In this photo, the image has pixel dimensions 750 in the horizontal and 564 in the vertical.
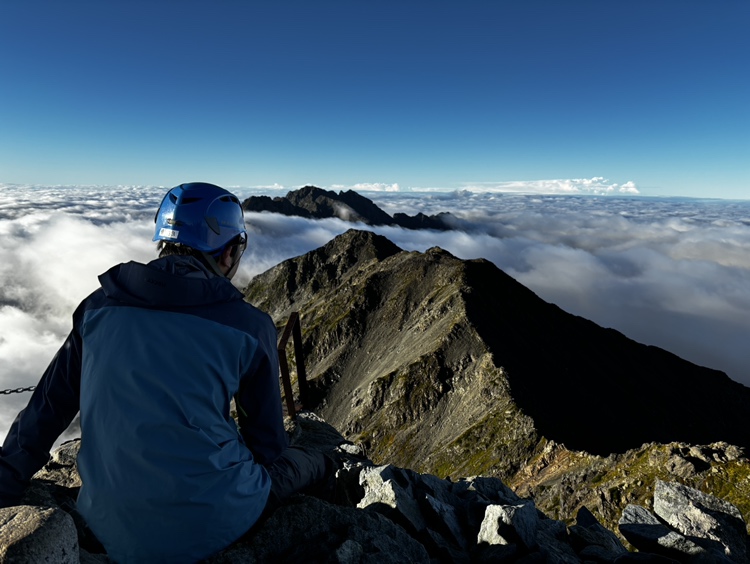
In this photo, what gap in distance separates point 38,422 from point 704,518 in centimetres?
1715

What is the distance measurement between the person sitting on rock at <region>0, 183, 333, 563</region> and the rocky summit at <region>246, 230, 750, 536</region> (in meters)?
48.5

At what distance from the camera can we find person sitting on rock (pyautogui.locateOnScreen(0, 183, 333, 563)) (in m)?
4.36

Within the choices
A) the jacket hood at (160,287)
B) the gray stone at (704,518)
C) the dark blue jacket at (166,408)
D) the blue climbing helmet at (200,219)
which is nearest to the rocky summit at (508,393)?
the gray stone at (704,518)

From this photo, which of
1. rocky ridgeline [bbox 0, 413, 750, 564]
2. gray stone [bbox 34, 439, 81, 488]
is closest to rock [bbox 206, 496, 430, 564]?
rocky ridgeline [bbox 0, 413, 750, 564]

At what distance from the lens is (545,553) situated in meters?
9.01

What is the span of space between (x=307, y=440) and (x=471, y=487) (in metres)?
5.85

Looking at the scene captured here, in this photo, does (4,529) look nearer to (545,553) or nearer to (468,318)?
(545,553)

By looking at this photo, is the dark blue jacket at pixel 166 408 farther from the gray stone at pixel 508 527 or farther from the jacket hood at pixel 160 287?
the gray stone at pixel 508 527

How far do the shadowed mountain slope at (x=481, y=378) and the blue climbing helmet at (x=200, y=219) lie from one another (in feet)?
256

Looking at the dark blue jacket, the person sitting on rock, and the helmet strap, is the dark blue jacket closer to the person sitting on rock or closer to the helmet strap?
the person sitting on rock

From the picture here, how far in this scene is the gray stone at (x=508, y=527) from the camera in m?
9.32

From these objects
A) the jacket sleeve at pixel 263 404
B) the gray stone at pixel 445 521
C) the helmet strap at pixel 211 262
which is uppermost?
the helmet strap at pixel 211 262

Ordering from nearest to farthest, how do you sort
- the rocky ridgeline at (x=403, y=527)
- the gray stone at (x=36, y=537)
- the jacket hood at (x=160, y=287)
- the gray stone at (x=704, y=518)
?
the gray stone at (x=36, y=537) < the jacket hood at (x=160, y=287) < the rocky ridgeline at (x=403, y=527) < the gray stone at (x=704, y=518)

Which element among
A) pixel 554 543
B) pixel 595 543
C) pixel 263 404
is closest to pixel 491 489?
pixel 595 543
